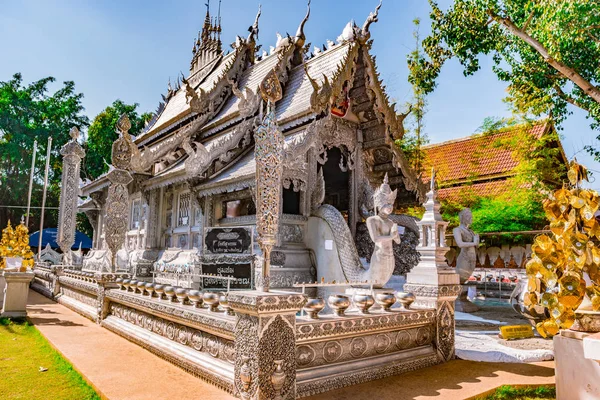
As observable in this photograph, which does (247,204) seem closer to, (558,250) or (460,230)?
(460,230)

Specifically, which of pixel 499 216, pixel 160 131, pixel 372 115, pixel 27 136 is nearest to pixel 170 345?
pixel 372 115

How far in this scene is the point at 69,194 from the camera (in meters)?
10.6

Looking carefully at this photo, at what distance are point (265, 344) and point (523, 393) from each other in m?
2.24

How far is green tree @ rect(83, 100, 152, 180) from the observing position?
82.4ft

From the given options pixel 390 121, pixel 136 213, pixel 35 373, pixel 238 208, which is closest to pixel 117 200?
pixel 238 208

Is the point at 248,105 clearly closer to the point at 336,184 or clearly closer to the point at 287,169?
the point at 287,169

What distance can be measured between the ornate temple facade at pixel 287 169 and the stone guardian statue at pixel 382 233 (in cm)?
123

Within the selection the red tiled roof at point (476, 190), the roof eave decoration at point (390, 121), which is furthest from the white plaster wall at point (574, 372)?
the red tiled roof at point (476, 190)

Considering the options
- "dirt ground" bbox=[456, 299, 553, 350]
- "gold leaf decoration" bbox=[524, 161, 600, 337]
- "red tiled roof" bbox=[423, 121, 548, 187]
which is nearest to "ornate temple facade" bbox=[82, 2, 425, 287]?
"dirt ground" bbox=[456, 299, 553, 350]

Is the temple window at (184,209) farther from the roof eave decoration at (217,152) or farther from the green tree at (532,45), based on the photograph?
the green tree at (532,45)

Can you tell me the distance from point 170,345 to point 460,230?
5749mm

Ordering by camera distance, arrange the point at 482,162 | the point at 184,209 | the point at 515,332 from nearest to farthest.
Result: the point at 515,332 → the point at 184,209 → the point at 482,162

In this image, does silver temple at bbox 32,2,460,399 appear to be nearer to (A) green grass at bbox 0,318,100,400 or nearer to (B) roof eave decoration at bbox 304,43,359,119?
(B) roof eave decoration at bbox 304,43,359,119

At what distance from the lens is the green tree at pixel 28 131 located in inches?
1019
